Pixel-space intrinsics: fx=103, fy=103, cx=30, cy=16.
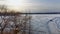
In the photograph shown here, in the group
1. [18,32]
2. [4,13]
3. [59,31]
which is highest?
[4,13]

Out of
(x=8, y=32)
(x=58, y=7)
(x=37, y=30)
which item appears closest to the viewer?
(x=8, y=32)

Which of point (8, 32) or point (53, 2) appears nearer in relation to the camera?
point (8, 32)

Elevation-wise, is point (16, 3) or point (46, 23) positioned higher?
point (16, 3)

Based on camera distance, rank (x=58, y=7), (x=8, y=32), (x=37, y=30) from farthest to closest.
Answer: (x=58, y=7) < (x=37, y=30) < (x=8, y=32)

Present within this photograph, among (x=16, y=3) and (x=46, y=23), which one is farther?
(x=16, y=3)

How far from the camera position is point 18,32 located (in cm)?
70

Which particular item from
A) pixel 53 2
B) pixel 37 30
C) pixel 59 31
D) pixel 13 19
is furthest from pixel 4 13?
pixel 53 2

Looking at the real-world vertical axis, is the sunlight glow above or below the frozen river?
above

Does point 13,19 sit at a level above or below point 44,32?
above

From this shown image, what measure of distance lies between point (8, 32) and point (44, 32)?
399 millimetres

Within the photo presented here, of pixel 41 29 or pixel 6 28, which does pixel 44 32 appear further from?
pixel 6 28

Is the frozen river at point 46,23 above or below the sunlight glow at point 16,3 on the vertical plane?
below

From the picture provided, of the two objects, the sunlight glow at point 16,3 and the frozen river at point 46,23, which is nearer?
the frozen river at point 46,23

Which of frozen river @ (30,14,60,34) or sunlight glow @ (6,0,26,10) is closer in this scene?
frozen river @ (30,14,60,34)
